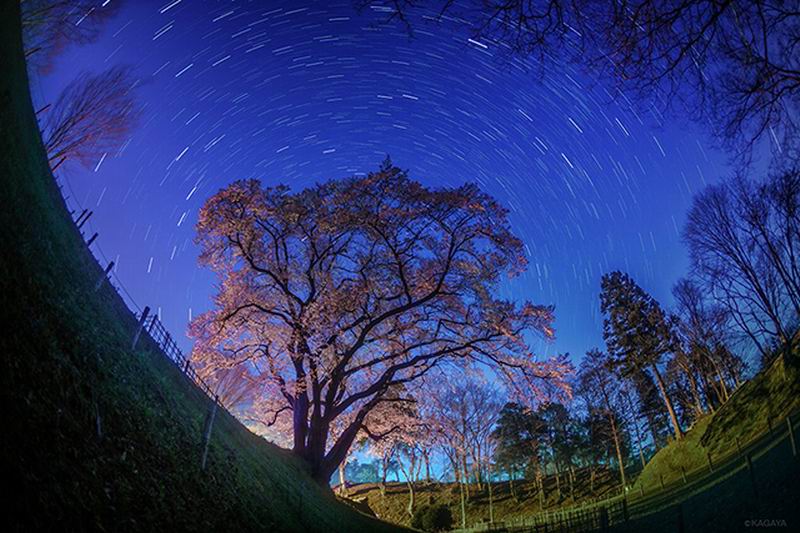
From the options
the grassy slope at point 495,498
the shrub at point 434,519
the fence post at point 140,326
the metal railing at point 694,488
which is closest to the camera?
the fence post at point 140,326

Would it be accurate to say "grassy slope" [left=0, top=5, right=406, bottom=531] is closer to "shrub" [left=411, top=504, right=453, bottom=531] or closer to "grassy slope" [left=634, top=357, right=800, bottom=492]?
"shrub" [left=411, top=504, right=453, bottom=531]

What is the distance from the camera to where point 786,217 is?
1653 cm

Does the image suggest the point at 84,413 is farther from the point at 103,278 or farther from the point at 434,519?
the point at 434,519

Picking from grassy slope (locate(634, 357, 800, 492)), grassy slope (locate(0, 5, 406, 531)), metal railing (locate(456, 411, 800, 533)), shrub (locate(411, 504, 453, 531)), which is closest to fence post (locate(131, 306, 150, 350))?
grassy slope (locate(0, 5, 406, 531))

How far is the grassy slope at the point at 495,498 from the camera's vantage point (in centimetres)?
3288

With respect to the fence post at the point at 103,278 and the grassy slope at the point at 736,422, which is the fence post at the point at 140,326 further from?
the grassy slope at the point at 736,422

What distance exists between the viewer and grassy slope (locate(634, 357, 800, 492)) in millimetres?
15125

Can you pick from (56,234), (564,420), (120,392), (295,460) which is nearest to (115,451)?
(120,392)

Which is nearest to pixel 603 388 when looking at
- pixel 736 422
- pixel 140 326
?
pixel 736 422

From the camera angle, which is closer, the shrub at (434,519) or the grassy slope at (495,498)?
the shrub at (434,519)

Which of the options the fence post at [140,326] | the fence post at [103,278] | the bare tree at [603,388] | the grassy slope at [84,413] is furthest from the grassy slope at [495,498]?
the fence post at [103,278]

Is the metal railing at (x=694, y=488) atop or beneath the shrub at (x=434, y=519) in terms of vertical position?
atop

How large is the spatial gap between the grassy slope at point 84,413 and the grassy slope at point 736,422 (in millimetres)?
19815

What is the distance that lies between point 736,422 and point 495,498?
85.7ft
